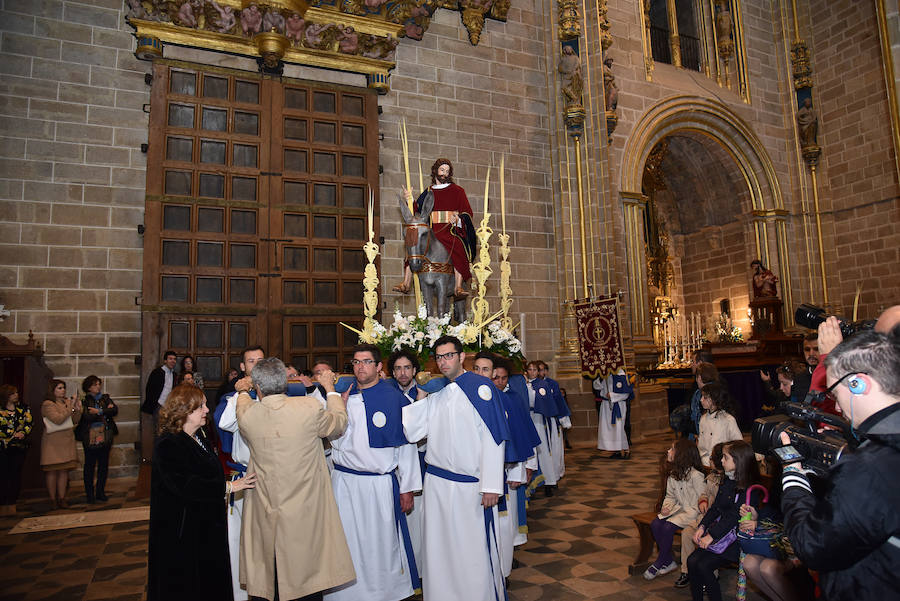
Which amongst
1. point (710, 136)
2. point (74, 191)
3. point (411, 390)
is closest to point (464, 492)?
point (411, 390)

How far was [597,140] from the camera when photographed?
1146 cm

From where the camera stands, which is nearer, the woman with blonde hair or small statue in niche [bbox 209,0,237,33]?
the woman with blonde hair

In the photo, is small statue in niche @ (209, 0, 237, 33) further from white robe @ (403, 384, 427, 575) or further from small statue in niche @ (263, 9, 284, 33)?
white robe @ (403, 384, 427, 575)

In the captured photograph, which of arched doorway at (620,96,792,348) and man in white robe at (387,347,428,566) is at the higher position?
arched doorway at (620,96,792,348)

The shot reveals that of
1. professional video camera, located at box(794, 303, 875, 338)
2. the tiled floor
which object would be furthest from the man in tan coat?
professional video camera, located at box(794, 303, 875, 338)

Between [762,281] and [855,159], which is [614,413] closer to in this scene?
[762,281]

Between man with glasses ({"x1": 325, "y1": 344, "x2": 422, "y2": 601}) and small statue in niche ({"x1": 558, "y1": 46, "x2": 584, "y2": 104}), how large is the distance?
338 inches

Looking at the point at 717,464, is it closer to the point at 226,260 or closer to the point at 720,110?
the point at 226,260

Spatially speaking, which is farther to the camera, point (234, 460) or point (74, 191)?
point (74, 191)

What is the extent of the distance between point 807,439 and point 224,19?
370 inches

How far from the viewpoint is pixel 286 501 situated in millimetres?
3309

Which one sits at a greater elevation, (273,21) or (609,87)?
(609,87)

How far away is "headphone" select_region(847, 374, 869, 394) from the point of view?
6.46ft

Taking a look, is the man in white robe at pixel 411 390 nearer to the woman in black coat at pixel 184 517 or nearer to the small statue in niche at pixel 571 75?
the woman in black coat at pixel 184 517
